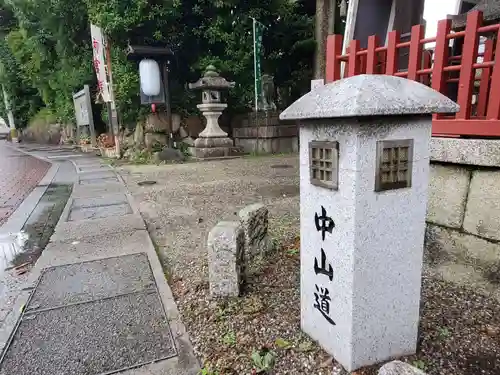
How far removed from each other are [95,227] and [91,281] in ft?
5.28

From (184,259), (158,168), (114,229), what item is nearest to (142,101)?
(158,168)

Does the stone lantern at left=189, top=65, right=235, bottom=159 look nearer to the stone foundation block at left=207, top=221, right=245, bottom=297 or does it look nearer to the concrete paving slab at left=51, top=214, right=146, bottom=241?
the concrete paving slab at left=51, top=214, right=146, bottom=241

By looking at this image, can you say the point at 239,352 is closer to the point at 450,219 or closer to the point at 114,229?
the point at 450,219

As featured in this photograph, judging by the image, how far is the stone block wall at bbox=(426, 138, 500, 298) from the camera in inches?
104

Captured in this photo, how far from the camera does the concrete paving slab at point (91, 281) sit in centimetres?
275

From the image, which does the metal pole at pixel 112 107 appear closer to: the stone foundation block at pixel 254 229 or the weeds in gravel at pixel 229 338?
the stone foundation block at pixel 254 229

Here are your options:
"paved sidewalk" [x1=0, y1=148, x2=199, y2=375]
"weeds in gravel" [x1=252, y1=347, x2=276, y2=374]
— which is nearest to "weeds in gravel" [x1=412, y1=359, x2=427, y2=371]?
"weeds in gravel" [x1=252, y1=347, x2=276, y2=374]

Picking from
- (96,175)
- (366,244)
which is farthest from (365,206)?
(96,175)

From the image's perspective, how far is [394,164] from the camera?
1.72 metres

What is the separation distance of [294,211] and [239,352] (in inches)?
122

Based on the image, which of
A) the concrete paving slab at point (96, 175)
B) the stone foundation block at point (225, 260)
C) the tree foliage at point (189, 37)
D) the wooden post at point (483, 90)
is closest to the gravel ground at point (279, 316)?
the stone foundation block at point (225, 260)

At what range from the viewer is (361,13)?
205 inches

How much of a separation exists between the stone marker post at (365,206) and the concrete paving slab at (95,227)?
311cm

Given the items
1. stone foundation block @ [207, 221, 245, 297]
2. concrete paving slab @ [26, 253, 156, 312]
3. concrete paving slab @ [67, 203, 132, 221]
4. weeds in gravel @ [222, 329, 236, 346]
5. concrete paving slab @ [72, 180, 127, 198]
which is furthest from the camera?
concrete paving slab @ [72, 180, 127, 198]
